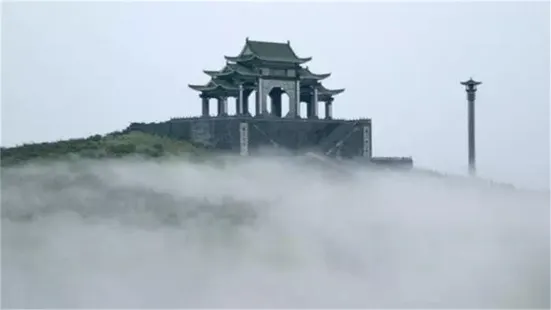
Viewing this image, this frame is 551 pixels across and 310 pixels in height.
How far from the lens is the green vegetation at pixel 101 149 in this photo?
20062 millimetres

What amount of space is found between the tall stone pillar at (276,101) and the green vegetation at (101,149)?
4452mm

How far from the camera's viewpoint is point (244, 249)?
1602cm

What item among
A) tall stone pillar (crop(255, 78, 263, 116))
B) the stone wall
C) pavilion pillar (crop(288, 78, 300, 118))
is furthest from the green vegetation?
pavilion pillar (crop(288, 78, 300, 118))

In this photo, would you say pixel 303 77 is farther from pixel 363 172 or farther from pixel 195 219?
pixel 195 219

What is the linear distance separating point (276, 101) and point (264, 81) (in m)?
1.79

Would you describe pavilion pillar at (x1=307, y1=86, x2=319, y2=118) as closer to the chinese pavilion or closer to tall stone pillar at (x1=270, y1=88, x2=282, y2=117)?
the chinese pavilion

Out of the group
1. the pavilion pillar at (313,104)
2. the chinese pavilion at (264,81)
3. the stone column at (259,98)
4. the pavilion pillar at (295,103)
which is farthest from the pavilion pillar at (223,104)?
the pavilion pillar at (313,104)

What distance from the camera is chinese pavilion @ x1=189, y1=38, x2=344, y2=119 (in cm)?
2598

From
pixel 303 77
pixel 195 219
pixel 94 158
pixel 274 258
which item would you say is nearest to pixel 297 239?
pixel 274 258

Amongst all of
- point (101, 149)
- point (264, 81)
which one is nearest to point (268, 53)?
point (264, 81)

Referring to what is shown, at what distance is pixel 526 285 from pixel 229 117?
1125 centimetres

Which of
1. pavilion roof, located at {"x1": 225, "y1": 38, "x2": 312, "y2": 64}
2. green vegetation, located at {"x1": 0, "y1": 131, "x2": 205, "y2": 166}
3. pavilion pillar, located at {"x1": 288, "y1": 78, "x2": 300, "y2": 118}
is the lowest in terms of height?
green vegetation, located at {"x1": 0, "y1": 131, "x2": 205, "y2": 166}

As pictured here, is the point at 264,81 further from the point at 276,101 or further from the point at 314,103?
the point at 314,103

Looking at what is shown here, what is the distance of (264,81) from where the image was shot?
25.9 meters
